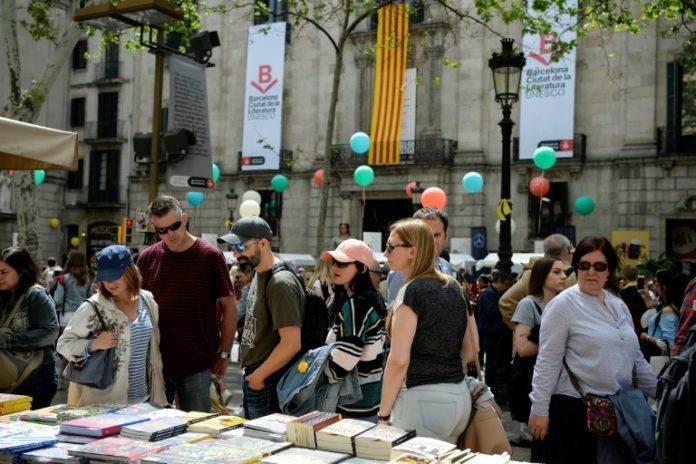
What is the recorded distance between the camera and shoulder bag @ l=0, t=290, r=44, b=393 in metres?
5.02

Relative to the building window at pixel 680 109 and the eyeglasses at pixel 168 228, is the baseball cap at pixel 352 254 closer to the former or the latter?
the eyeglasses at pixel 168 228

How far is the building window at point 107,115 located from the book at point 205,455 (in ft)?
→ 122

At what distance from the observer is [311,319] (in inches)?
180

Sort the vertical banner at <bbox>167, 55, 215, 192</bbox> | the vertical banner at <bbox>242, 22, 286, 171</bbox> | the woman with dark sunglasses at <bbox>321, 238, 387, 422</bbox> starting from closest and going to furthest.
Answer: the woman with dark sunglasses at <bbox>321, 238, 387, 422</bbox> → the vertical banner at <bbox>167, 55, 215, 192</bbox> → the vertical banner at <bbox>242, 22, 286, 171</bbox>

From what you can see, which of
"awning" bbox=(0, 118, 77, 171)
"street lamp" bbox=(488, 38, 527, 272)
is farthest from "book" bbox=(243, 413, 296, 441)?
"street lamp" bbox=(488, 38, 527, 272)

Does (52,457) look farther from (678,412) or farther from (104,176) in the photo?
(104,176)

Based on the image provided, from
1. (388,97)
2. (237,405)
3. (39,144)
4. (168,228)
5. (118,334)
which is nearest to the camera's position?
(118,334)

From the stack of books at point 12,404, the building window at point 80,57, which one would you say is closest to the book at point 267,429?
the stack of books at point 12,404

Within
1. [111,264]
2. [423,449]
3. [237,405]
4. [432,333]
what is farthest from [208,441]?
[237,405]

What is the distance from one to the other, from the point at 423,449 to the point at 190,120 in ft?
20.5

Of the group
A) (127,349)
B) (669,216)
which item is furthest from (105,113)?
(127,349)

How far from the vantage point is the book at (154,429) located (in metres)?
3.25

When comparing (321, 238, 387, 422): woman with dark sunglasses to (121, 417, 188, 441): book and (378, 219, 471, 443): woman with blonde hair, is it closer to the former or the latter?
(378, 219, 471, 443): woman with blonde hair

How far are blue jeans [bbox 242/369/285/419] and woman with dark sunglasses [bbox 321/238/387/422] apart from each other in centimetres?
Answer: 43
